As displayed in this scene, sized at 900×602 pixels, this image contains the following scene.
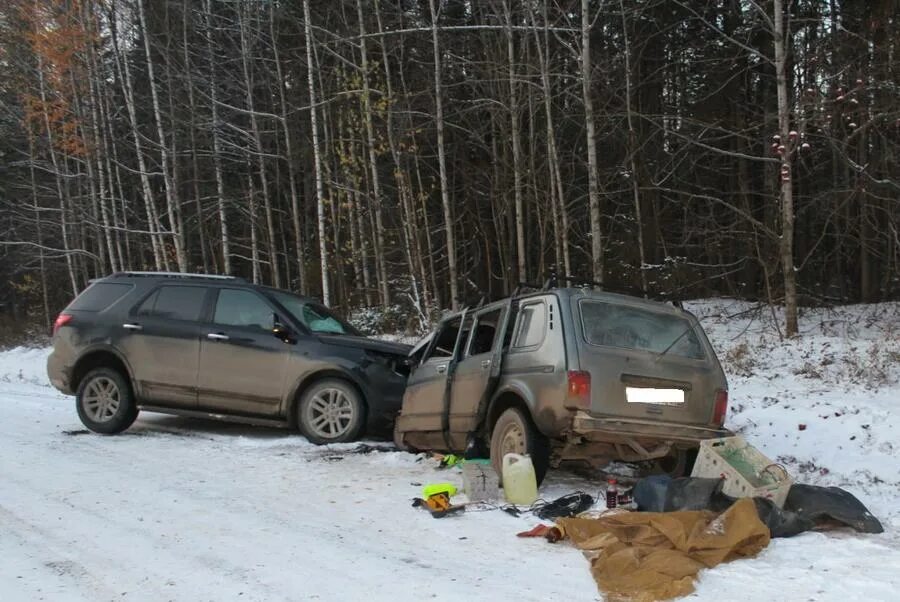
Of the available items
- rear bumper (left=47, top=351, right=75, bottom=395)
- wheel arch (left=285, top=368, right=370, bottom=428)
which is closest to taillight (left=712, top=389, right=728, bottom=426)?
wheel arch (left=285, top=368, right=370, bottom=428)

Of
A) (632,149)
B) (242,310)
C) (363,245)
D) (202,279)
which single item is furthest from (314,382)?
(632,149)

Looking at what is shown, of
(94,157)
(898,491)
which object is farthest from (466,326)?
(94,157)

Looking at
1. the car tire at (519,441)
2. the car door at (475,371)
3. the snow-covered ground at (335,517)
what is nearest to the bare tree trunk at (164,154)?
the snow-covered ground at (335,517)

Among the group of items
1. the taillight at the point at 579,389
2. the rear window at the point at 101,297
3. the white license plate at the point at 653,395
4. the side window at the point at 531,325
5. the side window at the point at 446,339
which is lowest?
the white license plate at the point at 653,395

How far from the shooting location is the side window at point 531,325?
6.03 metres

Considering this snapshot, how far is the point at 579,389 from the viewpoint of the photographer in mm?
5477

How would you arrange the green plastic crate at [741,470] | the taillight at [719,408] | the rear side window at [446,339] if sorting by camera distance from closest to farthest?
the green plastic crate at [741,470]
the taillight at [719,408]
the rear side window at [446,339]

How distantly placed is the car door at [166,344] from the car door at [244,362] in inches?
6.9

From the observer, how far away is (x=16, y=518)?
206 inches

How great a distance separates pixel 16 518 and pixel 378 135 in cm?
1357

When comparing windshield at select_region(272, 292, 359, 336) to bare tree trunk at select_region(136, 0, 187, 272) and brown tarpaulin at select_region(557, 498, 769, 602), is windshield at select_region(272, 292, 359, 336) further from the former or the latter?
bare tree trunk at select_region(136, 0, 187, 272)

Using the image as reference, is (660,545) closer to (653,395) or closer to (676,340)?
(653,395)

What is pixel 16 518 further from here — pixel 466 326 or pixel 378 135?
pixel 378 135

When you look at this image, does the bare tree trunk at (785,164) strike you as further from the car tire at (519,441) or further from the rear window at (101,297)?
the rear window at (101,297)
